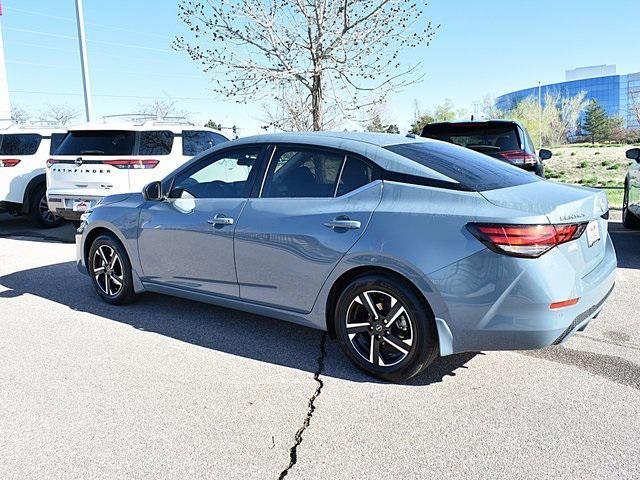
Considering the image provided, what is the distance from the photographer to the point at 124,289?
530 centimetres

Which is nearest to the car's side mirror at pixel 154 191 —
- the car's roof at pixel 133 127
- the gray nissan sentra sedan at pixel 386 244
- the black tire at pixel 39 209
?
the gray nissan sentra sedan at pixel 386 244

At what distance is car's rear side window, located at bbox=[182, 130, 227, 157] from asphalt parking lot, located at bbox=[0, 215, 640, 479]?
4893mm

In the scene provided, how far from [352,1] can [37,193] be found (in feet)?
24.6

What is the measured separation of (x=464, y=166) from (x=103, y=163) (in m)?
6.39

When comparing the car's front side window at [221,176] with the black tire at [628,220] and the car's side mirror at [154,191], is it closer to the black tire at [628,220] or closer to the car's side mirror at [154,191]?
the car's side mirror at [154,191]

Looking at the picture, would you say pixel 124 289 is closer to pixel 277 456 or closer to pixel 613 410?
pixel 277 456

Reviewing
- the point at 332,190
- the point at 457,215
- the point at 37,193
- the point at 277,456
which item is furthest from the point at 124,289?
the point at 37,193

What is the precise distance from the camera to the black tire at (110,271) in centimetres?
528

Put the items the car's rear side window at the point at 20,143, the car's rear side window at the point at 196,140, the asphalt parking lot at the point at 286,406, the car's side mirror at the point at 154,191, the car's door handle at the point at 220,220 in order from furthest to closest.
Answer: the car's rear side window at the point at 20,143 → the car's rear side window at the point at 196,140 → the car's side mirror at the point at 154,191 → the car's door handle at the point at 220,220 → the asphalt parking lot at the point at 286,406

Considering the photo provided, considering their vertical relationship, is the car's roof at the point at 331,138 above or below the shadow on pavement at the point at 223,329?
above

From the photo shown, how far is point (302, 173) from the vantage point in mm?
4098

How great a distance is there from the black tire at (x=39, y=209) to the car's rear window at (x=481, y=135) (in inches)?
282

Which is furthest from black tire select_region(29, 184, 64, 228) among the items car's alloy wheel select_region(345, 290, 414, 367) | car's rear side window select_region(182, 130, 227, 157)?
car's alloy wheel select_region(345, 290, 414, 367)

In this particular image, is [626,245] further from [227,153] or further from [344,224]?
[227,153]
